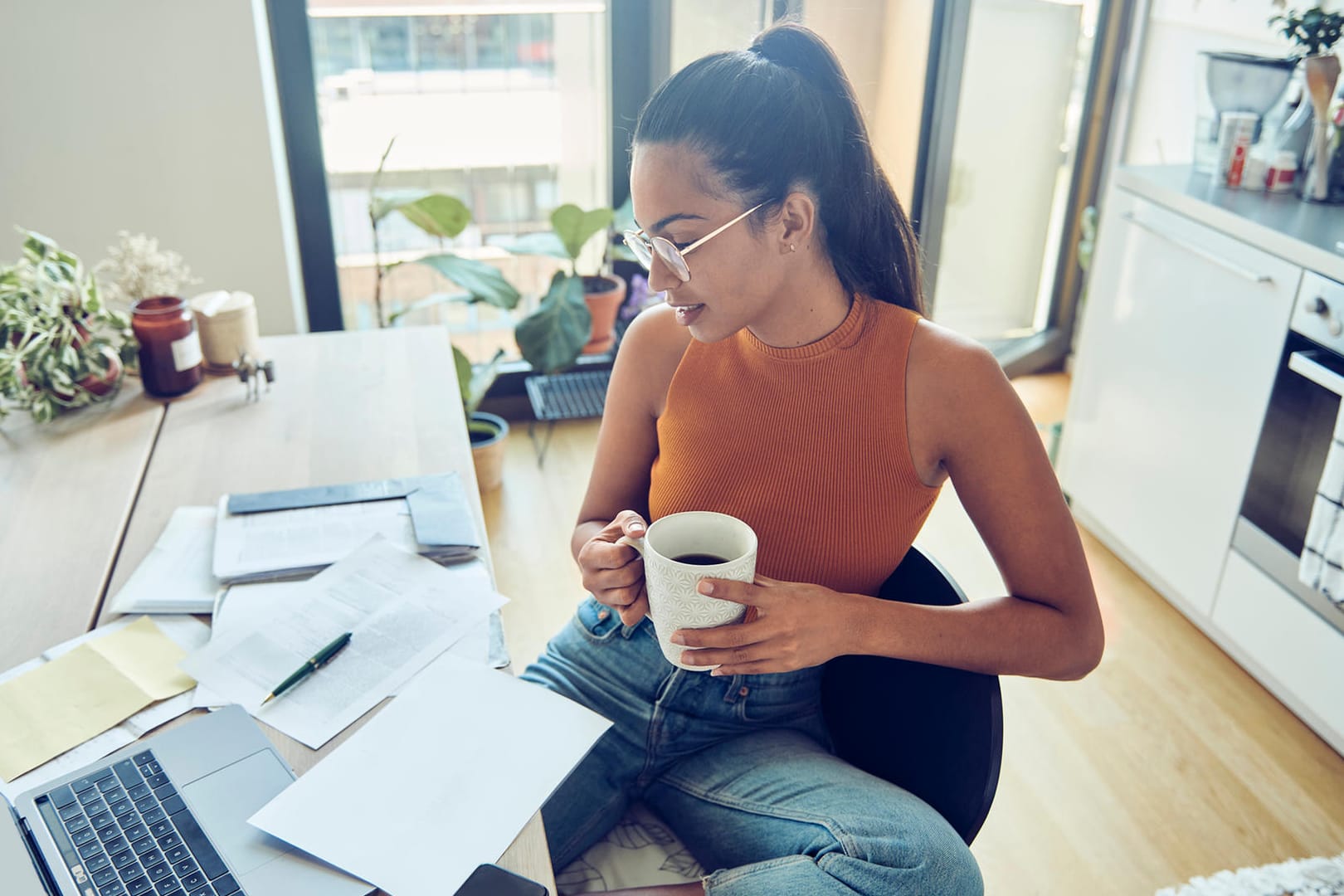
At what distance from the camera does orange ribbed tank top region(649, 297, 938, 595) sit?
3.91 ft

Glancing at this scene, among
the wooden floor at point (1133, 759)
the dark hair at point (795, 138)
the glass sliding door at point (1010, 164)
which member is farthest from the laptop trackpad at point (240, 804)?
the glass sliding door at point (1010, 164)

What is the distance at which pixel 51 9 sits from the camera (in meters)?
2.27

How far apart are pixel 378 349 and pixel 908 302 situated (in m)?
1.01

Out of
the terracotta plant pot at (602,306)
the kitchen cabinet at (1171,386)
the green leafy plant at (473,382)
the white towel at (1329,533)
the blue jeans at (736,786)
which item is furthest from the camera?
the terracotta plant pot at (602,306)

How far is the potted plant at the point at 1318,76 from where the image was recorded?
212 cm

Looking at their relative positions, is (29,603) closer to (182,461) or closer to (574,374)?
(182,461)

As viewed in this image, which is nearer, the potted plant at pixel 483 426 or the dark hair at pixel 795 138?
the dark hair at pixel 795 138

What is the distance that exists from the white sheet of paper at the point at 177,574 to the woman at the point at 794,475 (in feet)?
1.35

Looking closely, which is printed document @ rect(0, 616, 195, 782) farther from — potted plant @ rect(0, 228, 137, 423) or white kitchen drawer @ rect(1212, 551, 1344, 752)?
white kitchen drawer @ rect(1212, 551, 1344, 752)

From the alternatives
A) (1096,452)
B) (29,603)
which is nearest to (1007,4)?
(1096,452)

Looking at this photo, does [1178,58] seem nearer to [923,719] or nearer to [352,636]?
[923,719]

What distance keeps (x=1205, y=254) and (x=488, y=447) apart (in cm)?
164

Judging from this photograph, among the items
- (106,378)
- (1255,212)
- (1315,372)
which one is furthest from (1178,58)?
(106,378)

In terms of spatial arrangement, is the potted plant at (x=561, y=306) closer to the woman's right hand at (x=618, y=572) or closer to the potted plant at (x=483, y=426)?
the potted plant at (x=483, y=426)
